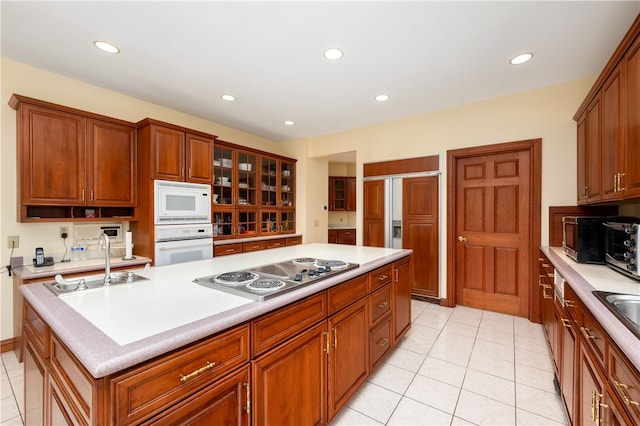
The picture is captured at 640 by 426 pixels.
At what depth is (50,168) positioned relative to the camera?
2541 millimetres

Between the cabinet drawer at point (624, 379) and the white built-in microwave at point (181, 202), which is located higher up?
the white built-in microwave at point (181, 202)

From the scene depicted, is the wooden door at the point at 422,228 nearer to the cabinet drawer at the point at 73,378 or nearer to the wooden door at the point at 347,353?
the wooden door at the point at 347,353

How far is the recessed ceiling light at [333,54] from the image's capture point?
2.35 meters

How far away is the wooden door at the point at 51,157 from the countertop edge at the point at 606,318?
3.83m

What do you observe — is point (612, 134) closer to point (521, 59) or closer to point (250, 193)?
point (521, 59)

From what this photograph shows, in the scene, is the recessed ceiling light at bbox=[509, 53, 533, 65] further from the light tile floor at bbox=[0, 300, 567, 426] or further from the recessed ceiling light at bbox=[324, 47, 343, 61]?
the light tile floor at bbox=[0, 300, 567, 426]

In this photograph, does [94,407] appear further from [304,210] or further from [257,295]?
[304,210]

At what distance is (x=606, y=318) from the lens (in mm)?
1026

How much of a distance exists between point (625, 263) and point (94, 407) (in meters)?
2.61

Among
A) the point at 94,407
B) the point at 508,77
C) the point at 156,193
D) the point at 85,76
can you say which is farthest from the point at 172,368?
the point at 508,77

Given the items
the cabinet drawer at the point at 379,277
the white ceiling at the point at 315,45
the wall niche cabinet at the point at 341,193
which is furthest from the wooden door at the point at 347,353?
the wall niche cabinet at the point at 341,193

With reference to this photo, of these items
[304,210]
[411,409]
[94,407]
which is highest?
[304,210]

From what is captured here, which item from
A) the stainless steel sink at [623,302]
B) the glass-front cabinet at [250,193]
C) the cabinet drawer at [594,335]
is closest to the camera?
the cabinet drawer at [594,335]

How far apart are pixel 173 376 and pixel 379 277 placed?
5.01ft
